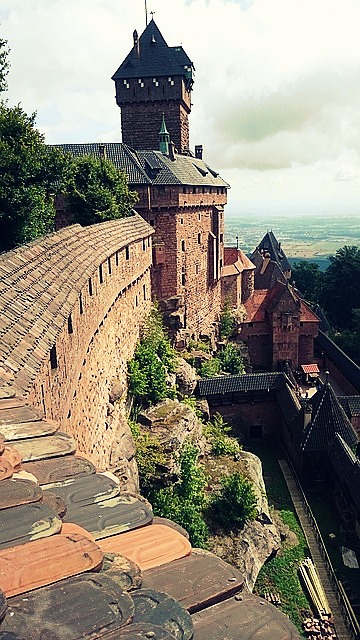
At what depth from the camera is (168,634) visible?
152cm

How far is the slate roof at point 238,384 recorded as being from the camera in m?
22.9

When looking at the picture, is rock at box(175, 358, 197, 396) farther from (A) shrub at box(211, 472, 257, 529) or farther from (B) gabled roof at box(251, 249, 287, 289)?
(B) gabled roof at box(251, 249, 287, 289)

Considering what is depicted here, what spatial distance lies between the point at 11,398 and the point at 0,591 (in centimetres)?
210

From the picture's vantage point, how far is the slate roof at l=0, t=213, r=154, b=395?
4488 millimetres

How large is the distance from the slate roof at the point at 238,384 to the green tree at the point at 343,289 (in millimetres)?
19500

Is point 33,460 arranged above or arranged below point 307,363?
above

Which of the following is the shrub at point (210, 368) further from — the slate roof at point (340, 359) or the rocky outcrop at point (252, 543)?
the slate roof at point (340, 359)

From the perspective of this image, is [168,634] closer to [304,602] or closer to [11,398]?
[11,398]

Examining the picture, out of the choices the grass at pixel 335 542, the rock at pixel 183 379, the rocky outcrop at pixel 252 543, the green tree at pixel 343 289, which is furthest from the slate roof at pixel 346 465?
the green tree at pixel 343 289

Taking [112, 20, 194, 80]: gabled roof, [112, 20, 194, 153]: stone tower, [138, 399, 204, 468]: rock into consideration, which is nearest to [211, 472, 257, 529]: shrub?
[138, 399, 204, 468]: rock

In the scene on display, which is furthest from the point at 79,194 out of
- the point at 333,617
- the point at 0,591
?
the point at 0,591

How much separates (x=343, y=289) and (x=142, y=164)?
25.4m

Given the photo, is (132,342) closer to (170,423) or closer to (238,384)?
(170,423)

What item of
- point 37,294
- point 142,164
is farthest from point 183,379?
point 37,294
